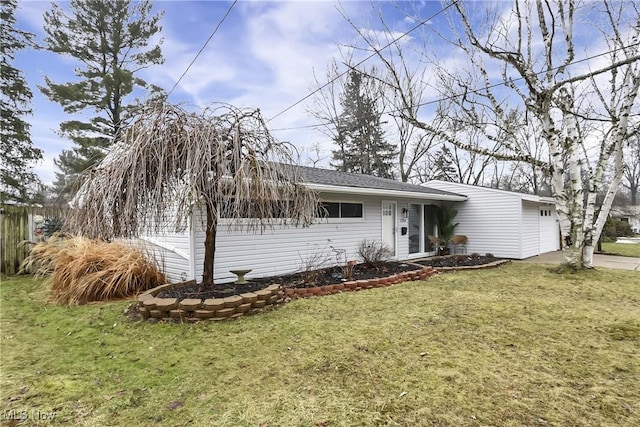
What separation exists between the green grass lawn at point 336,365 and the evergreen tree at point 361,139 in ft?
60.8

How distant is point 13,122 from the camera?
13.9 meters

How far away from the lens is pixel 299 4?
26.0 feet

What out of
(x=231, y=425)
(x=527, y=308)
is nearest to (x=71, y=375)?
(x=231, y=425)

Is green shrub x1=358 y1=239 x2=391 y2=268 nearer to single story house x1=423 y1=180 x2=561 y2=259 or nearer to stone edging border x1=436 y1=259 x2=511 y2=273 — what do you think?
stone edging border x1=436 y1=259 x2=511 y2=273

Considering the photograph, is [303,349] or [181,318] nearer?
[303,349]

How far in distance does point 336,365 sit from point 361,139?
69.9 ft

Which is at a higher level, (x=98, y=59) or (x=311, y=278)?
(x=98, y=59)

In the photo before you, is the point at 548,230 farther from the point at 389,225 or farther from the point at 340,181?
the point at 340,181

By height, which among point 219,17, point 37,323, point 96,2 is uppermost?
point 96,2

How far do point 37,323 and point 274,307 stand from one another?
129 inches

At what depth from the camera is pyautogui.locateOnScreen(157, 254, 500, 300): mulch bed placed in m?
5.24

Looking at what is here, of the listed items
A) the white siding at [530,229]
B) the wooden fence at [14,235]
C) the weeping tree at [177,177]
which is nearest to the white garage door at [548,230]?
the white siding at [530,229]

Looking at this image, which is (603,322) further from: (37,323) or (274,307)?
(37,323)

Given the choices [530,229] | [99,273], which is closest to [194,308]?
[99,273]
